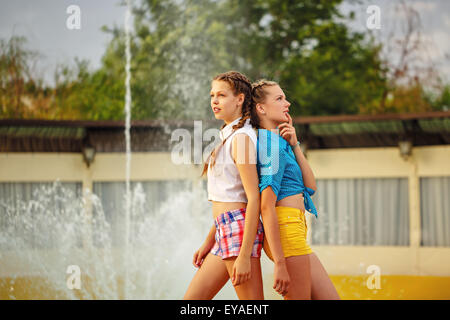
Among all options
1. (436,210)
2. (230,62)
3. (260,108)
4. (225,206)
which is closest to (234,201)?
(225,206)

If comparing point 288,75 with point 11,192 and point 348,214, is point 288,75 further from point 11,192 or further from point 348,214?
point 11,192

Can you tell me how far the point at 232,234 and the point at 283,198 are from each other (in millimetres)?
260

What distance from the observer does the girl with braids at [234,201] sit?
2188 millimetres

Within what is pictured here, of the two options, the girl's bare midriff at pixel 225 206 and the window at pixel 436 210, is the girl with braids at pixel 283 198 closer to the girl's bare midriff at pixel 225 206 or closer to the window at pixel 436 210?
the girl's bare midriff at pixel 225 206

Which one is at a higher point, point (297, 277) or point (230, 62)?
point (230, 62)

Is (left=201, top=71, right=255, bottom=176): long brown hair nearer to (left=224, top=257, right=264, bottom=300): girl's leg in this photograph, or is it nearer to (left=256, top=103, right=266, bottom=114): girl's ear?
(left=256, top=103, right=266, bottom=114): girl's ear

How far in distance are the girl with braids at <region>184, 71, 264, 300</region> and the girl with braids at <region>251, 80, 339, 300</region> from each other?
46 mm

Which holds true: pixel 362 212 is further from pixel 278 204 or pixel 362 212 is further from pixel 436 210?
pixel 278 204

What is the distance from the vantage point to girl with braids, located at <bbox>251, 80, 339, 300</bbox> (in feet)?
7.12

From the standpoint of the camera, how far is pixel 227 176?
2303 millimetres

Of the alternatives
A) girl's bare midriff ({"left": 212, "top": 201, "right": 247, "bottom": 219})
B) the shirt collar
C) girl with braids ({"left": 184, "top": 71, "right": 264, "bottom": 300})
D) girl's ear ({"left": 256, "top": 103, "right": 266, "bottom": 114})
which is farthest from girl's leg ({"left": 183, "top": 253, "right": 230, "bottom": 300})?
girl's ear ({"left": 256, "top": 103, "right": 266, "bottom": 114})

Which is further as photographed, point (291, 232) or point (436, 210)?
point (436, 210)

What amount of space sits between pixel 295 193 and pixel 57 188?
30.3 feet

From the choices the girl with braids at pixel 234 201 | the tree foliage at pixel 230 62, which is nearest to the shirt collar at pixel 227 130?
the girl with braids at pixel 234 201
